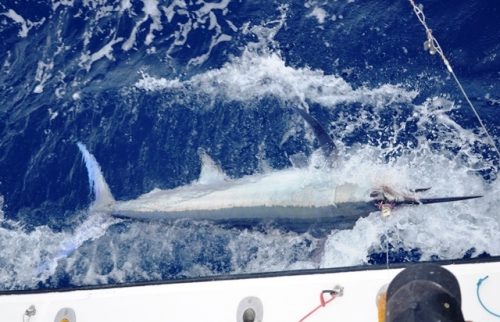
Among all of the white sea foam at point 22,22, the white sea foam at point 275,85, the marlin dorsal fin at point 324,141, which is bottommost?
the marlin dorsal fin at point 324,141

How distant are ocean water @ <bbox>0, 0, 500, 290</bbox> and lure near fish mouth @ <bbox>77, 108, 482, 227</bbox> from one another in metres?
0.13

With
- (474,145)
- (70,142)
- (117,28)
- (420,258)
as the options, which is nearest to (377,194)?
(420,258)

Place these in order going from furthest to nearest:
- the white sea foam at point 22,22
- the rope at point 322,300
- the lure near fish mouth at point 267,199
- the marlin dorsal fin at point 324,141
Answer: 1. the white sea foam at point 22,22
2. the marlin dorsal fin at point 324,141
3. the lure near fish mouth at point 267,199
4. the rope at point 322,300

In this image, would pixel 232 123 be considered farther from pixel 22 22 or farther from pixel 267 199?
pixel 22 22

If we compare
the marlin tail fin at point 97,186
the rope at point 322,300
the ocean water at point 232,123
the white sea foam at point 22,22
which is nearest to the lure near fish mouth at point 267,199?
the marlin tail fin at point 97,186

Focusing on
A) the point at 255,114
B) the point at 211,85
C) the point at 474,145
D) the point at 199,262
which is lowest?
the point at 199,262

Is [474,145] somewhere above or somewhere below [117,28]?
below

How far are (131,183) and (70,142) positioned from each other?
0.83 m

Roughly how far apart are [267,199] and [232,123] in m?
1.08

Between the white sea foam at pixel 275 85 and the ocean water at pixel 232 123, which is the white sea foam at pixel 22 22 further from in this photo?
the white sea foam at pixel 275 85

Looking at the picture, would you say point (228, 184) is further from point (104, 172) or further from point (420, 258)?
point (420, 258)

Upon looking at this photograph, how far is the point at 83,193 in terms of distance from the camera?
15.6 feet

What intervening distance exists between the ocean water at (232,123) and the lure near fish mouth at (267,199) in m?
0.13

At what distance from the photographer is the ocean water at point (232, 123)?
4.23m
